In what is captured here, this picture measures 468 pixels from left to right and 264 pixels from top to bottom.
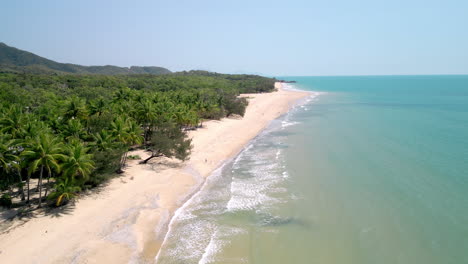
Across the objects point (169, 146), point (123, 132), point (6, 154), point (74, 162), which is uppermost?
point (123, 132)

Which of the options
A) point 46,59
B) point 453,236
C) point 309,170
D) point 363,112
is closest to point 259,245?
point 453,236

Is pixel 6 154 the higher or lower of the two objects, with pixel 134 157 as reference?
higher

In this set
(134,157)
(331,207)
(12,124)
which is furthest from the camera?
(134,157)

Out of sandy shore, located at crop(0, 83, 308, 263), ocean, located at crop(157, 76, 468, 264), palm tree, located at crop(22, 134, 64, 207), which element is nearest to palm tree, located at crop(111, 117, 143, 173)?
sandy shore, located at crop(0, 83, 308, 263)

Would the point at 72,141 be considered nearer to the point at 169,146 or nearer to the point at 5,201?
the point at 5,201

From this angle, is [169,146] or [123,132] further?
[169,146]

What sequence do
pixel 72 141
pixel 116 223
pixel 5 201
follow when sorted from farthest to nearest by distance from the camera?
pixel 72 141 → pixel 5 201 → pixel 116 223

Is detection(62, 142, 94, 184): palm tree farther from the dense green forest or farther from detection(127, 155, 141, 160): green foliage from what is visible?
detection(127, 155, 141, 160): green foliage

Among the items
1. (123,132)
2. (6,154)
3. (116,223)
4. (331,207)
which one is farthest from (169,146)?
(331,207)
